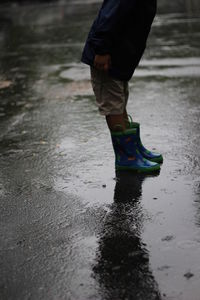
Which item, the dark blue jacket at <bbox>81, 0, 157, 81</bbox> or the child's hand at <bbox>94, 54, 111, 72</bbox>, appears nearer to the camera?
the dark blue jacket at <bbox>81, 0, 157, 81</bbox>

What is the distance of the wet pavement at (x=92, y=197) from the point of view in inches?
132

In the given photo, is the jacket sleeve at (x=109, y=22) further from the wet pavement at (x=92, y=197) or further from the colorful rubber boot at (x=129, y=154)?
the wet pavement at (x=92, y=197)

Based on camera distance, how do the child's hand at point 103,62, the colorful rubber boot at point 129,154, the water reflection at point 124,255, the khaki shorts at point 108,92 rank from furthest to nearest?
1. the colorful rubber boot at point 129,154
2. the khaki shorts at point 108,92
3. the child's hand at point 103,62
4. the water reflection at point 124,255

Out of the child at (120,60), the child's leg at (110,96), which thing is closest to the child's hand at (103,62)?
the child at (120,60)

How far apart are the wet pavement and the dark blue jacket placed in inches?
40.7

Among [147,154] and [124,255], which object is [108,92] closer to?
[147,154]

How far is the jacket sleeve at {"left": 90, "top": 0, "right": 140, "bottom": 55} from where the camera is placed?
4551 mm

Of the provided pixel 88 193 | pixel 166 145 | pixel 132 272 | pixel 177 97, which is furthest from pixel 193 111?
pixel 132 272

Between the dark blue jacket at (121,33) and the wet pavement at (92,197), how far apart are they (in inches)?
40.7

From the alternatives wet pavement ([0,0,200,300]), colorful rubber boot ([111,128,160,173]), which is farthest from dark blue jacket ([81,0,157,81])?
wet pavement ([0,0,200,300])

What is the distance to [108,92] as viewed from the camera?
4.98 metres

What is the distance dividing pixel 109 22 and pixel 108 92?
66 cm

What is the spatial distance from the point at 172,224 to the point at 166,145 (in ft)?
6.38

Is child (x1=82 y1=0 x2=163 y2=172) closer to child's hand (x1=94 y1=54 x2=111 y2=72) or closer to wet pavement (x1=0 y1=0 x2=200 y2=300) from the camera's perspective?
child's hand (x1=94 y1=54 x2=111 y2=72)
